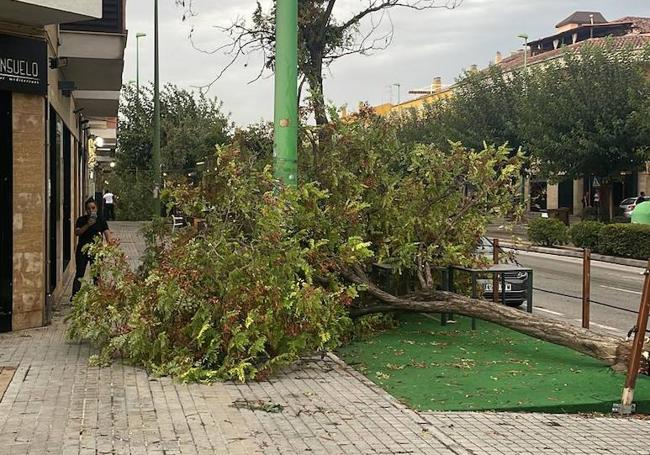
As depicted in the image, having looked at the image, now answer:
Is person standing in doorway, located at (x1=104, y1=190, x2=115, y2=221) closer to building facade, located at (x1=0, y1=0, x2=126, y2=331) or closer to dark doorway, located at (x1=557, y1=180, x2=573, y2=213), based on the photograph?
building facade, located at (x1=0, y1=0, x2=126, y2=331)

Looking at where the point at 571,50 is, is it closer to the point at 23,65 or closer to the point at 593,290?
the point at 593,290

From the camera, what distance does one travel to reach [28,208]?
989 cm

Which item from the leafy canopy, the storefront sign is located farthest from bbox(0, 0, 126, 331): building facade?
the leafy canopy

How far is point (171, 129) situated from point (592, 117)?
763 inches

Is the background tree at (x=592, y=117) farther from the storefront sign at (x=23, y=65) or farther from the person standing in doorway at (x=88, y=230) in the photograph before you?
the storefront sign at (x=23, y=65)

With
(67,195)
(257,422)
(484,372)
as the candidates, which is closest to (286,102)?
(484,372)

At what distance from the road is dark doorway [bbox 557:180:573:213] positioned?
3100 centimetres

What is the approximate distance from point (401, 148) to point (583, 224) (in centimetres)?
1657

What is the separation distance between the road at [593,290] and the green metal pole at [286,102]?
424 cm

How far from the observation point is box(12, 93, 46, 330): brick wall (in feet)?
32.2

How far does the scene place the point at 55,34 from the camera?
38.9ft

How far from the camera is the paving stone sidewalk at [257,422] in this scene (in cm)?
542

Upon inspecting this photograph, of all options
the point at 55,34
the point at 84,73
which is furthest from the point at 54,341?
the point at 84,73

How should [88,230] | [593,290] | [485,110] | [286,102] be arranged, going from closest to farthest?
[286,102] < [88,230] < [593,290] < [485,110]
